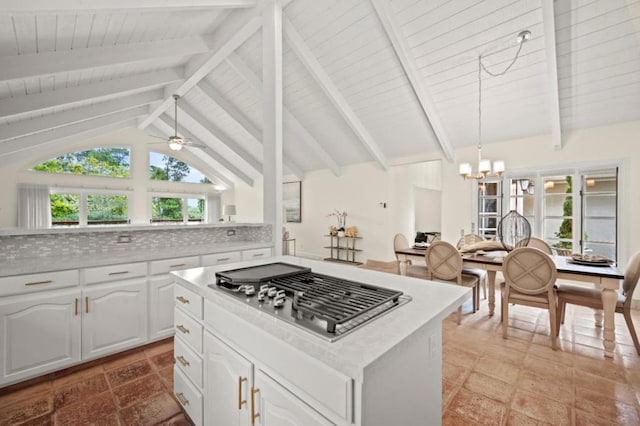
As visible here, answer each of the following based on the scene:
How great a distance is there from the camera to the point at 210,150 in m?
7.98

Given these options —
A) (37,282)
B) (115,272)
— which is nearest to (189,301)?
(115,272)

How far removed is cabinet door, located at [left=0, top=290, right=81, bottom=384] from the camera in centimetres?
182

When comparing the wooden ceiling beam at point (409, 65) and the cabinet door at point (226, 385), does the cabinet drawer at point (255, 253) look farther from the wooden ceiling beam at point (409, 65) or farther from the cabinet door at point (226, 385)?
the wooden ceiling beam at point (409, 65)

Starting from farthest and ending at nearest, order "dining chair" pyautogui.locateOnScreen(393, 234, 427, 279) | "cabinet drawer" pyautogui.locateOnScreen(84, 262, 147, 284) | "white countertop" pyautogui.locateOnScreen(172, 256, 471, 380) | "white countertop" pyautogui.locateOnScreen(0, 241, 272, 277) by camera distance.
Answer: "dining chair" pyautogui.locateOnScreen(393, 234, 427, 279) → "cabinet drawer" pyautogui.locateOnScreen(84, 262, 147, 284) → "white countertop" pyautogui.locateOnScreen(0, 241, 272, 277) → "white countertop" pyautogui.locateOnScreen(172, 256, 471, 380)

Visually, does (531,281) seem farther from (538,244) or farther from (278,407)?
(278,407)

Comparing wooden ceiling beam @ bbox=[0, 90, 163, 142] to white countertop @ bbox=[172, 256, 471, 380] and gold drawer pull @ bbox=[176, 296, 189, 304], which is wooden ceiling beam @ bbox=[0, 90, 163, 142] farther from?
white countertop @ bbox=[172, 256, 471, 380]

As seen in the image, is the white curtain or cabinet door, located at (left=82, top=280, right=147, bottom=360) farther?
the white curtain

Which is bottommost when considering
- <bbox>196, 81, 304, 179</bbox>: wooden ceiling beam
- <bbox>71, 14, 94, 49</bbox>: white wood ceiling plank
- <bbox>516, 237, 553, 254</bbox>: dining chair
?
<bbox>516, 237, 553, 254</bbox>: dining chair

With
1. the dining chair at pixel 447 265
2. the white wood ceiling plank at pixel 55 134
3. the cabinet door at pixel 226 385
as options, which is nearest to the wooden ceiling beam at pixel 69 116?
the white wood ceiling plank at pixel 55 134

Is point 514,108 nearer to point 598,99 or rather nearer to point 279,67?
point 598,99

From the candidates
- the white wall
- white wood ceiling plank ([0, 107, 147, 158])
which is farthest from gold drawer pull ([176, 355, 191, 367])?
white wood ceiling plank ([0, 107, 147, 158])

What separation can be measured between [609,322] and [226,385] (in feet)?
9.87

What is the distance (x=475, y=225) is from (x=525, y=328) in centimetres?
221

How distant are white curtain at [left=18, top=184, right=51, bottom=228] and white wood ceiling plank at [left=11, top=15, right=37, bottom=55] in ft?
17.0
